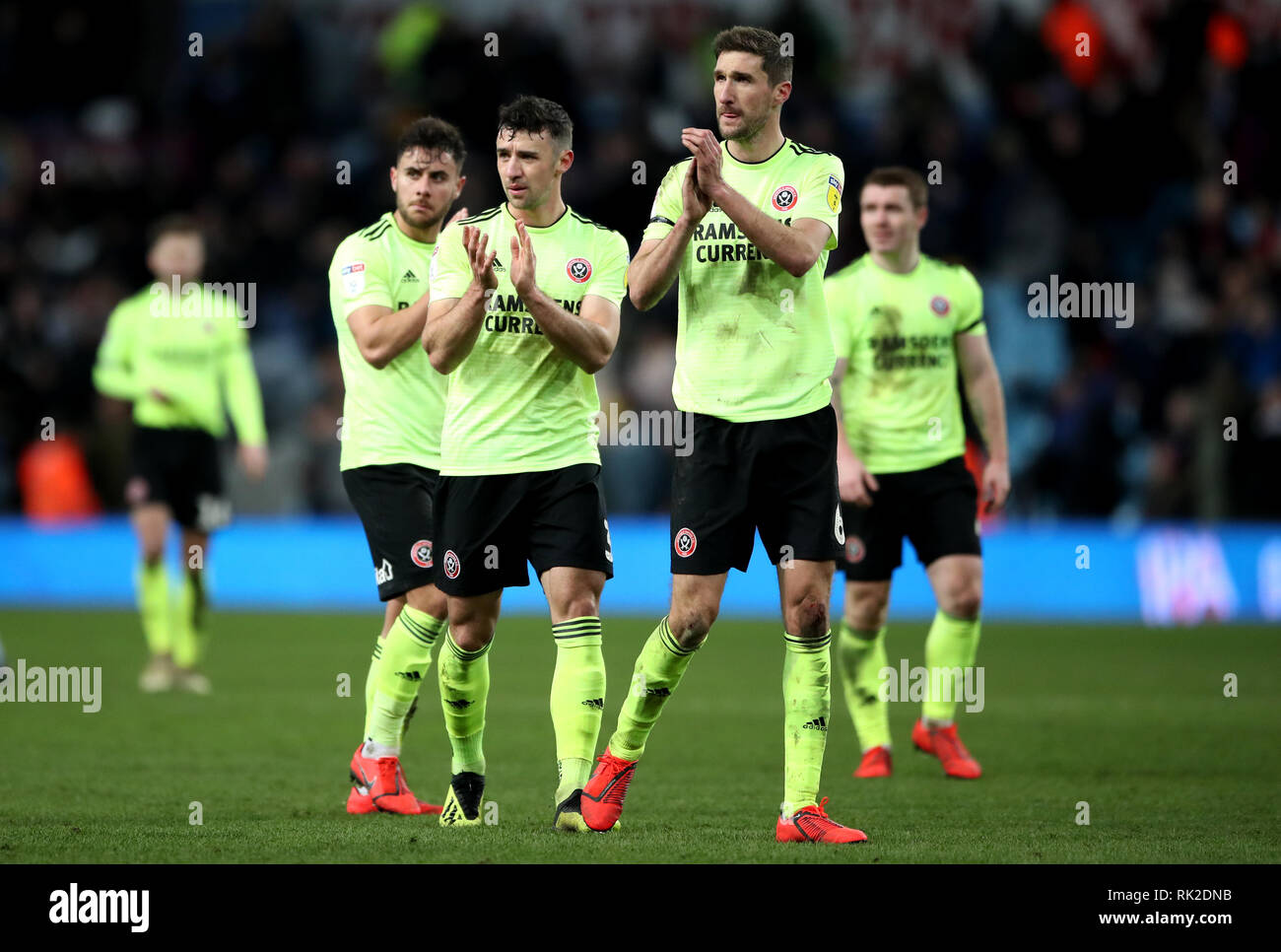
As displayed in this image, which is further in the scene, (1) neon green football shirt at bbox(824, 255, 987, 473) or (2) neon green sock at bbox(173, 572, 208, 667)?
(2) neon green sock at bbox(173, 572, 208, 667)

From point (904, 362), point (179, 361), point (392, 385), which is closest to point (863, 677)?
point (904, 362)

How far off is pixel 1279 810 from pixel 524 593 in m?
11.7

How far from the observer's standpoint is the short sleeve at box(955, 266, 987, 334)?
8578 millimetres

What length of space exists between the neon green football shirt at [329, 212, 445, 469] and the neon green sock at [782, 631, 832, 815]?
195cm

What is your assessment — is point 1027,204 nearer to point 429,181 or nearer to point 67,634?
point 67,634

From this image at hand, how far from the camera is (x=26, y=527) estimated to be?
1744cm

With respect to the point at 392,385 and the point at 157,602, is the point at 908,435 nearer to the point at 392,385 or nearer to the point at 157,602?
the point at 392,385

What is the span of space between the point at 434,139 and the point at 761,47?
5.45 ft

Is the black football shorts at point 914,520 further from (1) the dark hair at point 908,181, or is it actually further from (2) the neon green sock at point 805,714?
(2) the neon green sock at point 805,714

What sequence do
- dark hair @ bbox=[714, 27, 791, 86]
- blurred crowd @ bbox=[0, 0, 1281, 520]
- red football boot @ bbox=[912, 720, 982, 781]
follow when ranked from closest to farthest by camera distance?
1. dark hair @ bbox=[714, 27, 791, 86]
2. red football boot @ bbox=[912, 720, 982, 781]
3. blurred crowd @ bbox=[0, 0, 1281, 520]

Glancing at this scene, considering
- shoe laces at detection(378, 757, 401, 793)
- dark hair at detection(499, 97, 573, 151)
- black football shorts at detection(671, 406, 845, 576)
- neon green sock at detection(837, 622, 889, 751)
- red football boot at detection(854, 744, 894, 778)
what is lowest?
red football boot at detection(854, 744, 894, 778)

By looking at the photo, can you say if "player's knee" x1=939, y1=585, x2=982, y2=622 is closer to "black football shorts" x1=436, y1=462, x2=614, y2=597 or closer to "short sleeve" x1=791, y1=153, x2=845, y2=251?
"black football shorts" x1=436, y1=462, x2=614, y2=597

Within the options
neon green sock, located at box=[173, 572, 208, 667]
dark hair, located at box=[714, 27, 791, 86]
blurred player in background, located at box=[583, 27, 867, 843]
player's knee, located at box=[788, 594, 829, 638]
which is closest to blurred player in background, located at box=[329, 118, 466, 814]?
blurred player in background, located at box=[583, 27, 867, 843]
